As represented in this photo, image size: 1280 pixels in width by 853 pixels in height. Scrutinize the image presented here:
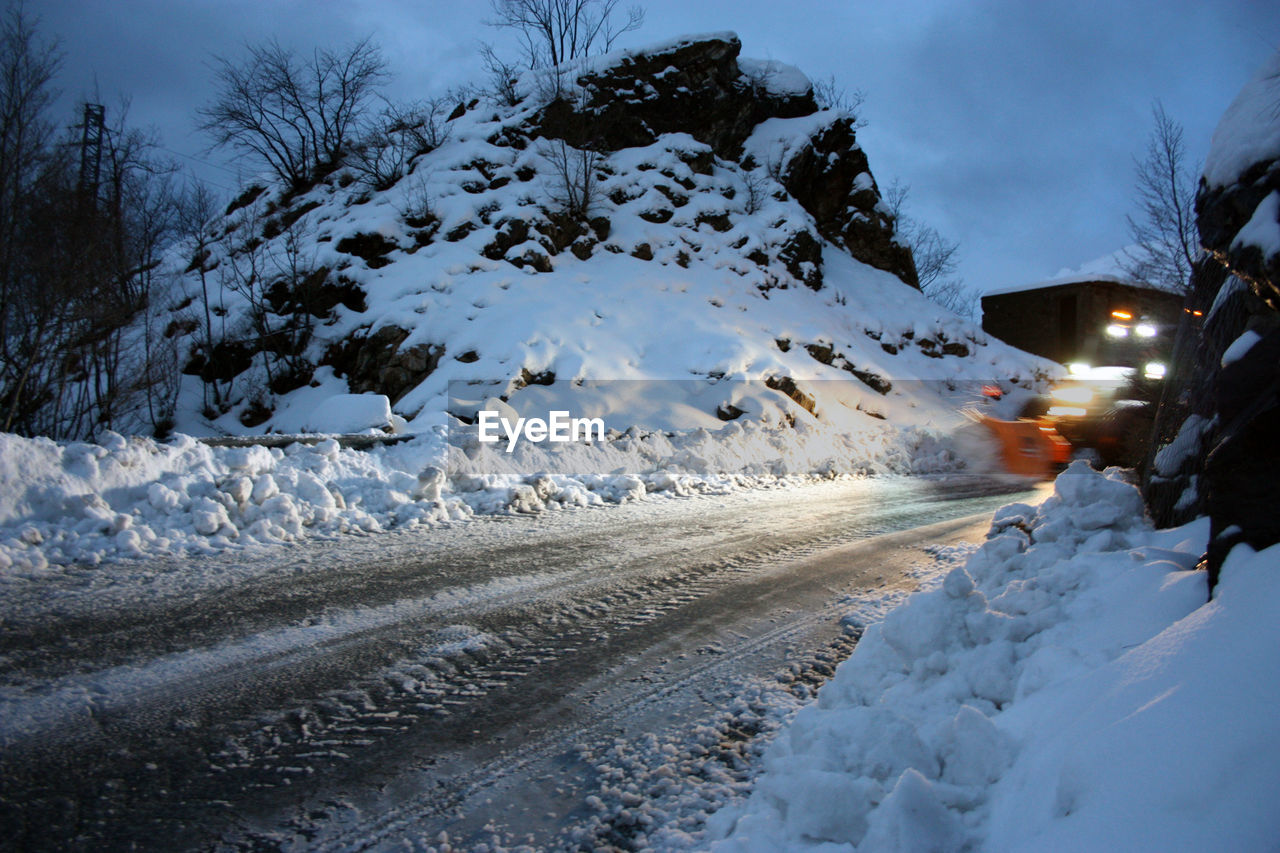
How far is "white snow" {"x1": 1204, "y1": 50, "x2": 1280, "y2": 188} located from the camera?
8.33 ft

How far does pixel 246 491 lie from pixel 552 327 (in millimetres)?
11574

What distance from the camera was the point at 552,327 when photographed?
688 inches

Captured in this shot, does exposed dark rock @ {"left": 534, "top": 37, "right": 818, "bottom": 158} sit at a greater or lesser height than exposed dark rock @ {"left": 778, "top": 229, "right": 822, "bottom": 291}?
greater

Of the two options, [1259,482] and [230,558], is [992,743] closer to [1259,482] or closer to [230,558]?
[1259,482]

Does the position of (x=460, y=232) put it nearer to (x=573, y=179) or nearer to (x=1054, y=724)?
(x=573, y=179)

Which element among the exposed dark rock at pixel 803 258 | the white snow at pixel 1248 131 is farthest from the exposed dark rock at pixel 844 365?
the white snow at pixel 1248 131

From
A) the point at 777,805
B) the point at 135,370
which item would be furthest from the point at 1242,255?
the point at 135,370

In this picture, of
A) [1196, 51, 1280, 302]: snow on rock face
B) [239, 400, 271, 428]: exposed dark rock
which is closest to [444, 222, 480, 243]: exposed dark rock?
[239, 400, 271, 428]: exposed dark rock

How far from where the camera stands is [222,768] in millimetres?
2611

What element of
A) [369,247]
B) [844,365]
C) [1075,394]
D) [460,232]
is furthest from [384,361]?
[1075,394]

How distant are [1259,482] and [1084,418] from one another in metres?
11.4

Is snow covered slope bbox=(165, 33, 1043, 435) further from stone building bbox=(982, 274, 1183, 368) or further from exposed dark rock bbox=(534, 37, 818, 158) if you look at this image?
stone building bbox=(982, 274, 1183, 368)

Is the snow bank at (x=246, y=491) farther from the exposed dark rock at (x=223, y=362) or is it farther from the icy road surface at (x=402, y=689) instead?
the exposed dark rock at (x=223, y=362)

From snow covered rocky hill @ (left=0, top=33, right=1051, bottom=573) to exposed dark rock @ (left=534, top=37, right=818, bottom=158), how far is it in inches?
4.7
